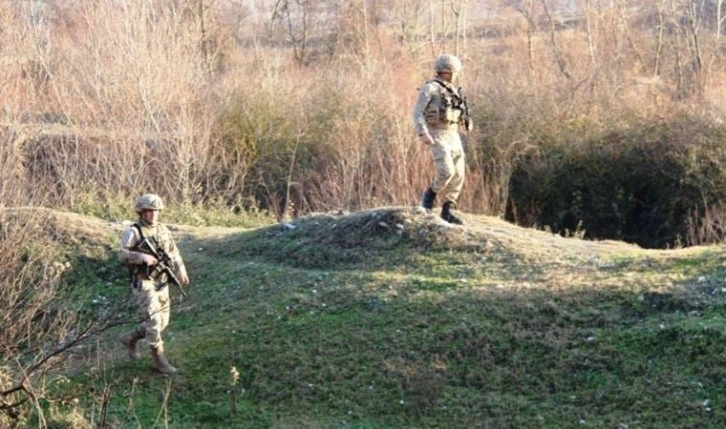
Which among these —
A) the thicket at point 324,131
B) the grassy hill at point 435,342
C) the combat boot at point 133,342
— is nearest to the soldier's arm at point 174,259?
the combat boot at point 133,342

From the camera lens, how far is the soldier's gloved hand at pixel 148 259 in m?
7.98

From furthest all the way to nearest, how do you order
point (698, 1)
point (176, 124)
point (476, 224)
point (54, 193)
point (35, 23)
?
point (698, 1) → point (35, 23) → point (176, 124) → point (54, 193) → point (476, 224)

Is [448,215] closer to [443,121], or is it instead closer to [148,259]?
[443,121]

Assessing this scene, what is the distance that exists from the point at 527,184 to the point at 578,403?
13.1 m

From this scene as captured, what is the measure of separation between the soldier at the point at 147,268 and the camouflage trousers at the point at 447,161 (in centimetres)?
367

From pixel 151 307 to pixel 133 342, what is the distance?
704 mm

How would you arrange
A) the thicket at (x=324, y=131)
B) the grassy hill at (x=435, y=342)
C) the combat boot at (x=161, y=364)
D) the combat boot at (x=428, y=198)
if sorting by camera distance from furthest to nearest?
the thicket at (x=324, y=131), the combat boot at (x=428, y=198), the combat boot at (x=161, y=364), the grassy hill at (x=435, y=342)

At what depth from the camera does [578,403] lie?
758 cm

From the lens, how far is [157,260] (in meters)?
8.10

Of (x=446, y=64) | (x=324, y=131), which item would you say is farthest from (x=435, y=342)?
(x=324, y=131)

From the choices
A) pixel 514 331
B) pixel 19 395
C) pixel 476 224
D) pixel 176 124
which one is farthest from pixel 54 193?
pixel 514 331

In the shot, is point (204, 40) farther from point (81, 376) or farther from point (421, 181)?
point (81, 376)

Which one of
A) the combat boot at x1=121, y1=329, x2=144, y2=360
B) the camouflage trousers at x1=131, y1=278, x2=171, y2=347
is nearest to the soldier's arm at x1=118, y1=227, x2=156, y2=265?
the camouflage trousers at x1=131, y1=278, x2=171, y2=347

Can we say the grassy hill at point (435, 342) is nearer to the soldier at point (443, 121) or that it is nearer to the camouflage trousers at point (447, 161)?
the camouflage trousers at point (447, 161)
